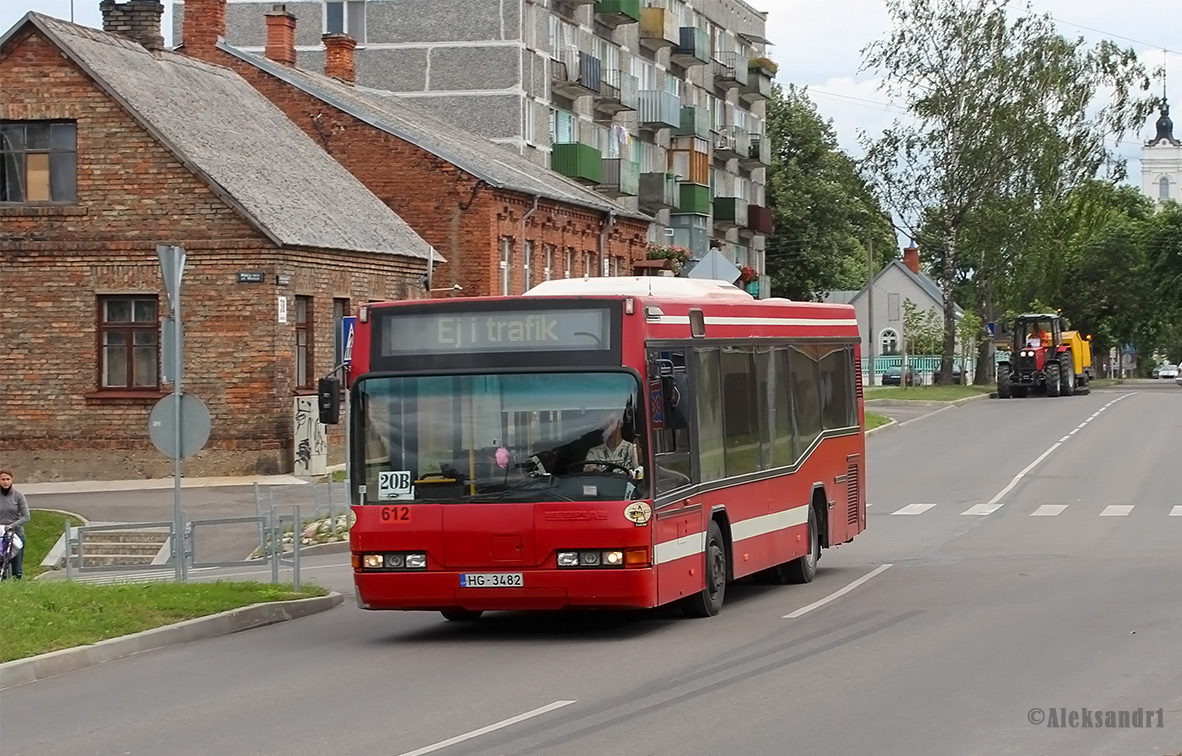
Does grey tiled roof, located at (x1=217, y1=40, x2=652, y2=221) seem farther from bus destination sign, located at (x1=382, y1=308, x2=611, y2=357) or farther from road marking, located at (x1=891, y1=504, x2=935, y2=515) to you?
bus destination sign, located at (x1=382, y1=308, x2=611, y2=357)

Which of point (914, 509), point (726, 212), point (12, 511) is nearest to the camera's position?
point (12, 511)

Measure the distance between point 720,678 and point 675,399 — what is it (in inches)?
122

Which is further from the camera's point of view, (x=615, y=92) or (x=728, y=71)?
(x=728, y=71)

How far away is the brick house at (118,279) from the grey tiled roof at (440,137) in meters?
9.96

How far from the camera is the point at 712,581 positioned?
15.7m

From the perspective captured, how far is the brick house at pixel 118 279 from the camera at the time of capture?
34.2m

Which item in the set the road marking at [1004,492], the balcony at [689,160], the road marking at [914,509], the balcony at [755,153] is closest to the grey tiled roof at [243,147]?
the road marking at [914,509]

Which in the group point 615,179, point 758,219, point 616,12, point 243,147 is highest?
point 616,12

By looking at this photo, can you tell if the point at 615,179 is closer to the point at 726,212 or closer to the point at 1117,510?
the point at 726,212

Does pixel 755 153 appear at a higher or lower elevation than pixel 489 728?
higher

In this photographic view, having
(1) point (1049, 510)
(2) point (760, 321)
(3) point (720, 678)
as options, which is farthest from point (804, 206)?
(3) point (720, 678)

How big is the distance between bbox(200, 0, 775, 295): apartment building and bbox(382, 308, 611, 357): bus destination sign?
137 feet

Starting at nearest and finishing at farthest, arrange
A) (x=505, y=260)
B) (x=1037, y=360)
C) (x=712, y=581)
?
(x=712, y=581) < (x=505, y=260) < (x=1037, y=360)

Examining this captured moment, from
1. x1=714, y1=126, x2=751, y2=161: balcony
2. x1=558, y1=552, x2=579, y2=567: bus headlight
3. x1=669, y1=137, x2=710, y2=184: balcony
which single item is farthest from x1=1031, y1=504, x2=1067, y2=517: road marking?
x1=714, y1=126, x2=751, y2=161: balcony
